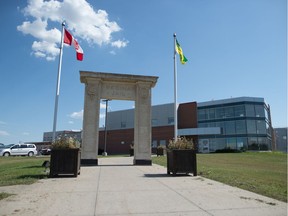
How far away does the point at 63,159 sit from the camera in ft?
32.5

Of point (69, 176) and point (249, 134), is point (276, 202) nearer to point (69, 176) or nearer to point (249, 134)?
point (69, 176)

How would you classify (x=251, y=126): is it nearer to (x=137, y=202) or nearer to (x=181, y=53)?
(x=181, y=53)

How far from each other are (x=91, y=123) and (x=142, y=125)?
3360mm

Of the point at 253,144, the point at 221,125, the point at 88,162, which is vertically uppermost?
the point at 221,125

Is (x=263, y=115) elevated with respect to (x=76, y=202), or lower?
elevated

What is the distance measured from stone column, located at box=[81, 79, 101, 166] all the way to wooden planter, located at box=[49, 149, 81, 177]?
20.6 ft

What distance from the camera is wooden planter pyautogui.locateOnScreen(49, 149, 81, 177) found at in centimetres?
979

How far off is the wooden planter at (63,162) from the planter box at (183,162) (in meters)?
3.85

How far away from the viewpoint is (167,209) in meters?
4.93

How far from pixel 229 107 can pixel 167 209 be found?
45745 mm

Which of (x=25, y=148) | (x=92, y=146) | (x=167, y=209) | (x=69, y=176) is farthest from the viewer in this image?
(x=25, y=148)

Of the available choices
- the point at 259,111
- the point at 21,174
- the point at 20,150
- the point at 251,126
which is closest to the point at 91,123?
the point at 21,174

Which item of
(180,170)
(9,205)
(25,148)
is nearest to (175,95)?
(180,170)

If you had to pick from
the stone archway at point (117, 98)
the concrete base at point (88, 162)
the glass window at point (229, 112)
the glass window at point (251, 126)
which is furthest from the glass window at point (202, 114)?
the concrete base at point (88, 162)
